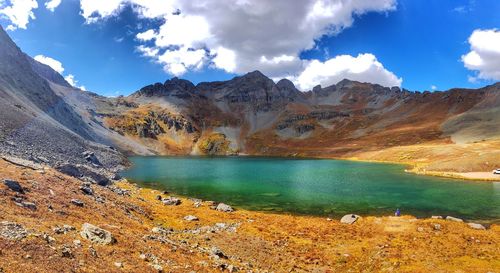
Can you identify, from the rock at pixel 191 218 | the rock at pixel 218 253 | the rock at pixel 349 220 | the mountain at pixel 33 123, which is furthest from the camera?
the mountain at pixel 33 123

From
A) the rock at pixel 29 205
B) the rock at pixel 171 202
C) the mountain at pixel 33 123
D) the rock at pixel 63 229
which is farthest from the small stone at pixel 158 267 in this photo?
the rock at pixel 171 202

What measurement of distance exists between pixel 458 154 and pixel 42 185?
489ft

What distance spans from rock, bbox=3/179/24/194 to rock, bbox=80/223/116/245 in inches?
378

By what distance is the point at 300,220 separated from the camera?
161ft

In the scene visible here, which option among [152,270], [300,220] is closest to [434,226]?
[300,220]

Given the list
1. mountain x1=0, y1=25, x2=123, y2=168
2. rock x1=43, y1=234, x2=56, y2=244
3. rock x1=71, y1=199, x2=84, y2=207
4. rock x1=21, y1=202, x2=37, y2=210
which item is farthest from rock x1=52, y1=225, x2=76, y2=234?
mountain x1=0, y1=25, x2=123, y2=168

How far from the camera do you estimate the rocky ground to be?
20.3 metres

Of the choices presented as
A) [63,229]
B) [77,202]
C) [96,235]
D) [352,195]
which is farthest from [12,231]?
[352,195]

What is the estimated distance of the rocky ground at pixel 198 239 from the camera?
20.3 meters

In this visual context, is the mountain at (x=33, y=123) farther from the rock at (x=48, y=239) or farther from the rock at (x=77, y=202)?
the rock at (x=48, y=239)

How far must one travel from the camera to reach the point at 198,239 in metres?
35.5

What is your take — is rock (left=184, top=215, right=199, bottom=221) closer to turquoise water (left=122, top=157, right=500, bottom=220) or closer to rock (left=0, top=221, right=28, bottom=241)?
turquoise water (left=122, top=157, right=500, bottom=220)

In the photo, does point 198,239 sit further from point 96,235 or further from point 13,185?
point 13,185

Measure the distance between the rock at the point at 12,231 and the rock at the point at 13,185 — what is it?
10.1m
